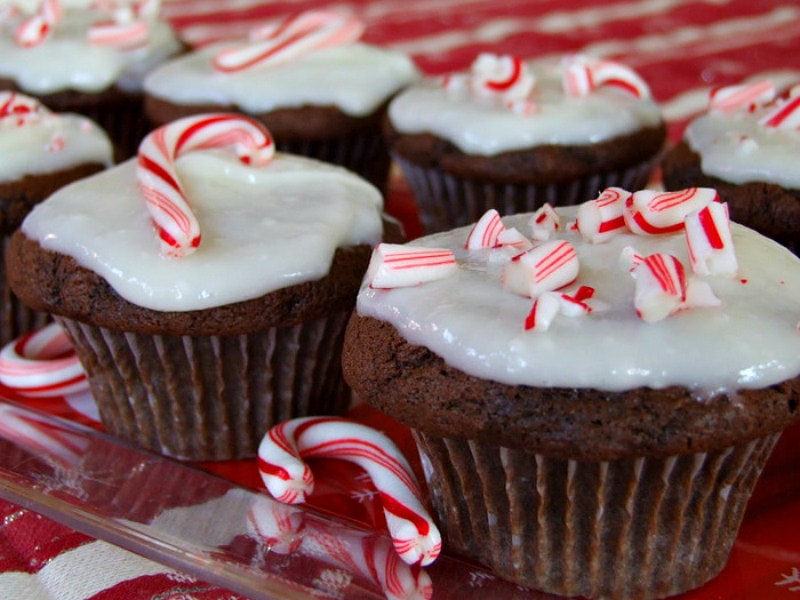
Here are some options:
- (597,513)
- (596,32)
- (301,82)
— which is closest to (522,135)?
(301,82)

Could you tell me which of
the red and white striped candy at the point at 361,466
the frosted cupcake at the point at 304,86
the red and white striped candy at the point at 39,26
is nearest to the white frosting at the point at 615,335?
the red and white striped candy at the point at 361,466

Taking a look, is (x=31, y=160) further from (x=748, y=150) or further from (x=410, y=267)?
(x=748, y=150)

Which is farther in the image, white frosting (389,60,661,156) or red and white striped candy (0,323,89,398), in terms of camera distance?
white frosting (389,60,661,156)

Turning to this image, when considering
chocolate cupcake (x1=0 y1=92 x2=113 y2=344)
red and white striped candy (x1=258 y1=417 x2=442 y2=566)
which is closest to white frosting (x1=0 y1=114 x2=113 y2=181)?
chocolate cupcake (x1=0 y1=92 x2=113 y2=344)

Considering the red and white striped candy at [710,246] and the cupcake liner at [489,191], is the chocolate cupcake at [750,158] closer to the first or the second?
the cupcake liner at [489,191]

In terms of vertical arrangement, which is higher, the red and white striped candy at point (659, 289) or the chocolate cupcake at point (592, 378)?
the red and white striped candy at point (659, 289)

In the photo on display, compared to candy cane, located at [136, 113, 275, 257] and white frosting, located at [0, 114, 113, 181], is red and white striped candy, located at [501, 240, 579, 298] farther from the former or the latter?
white frosting, located at [0, 114, 113, 181]

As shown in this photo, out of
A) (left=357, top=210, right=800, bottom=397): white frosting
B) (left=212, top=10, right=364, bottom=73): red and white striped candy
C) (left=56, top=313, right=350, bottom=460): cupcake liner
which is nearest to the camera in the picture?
(left=357, top=210, right=800, bottom=397): white frosting
